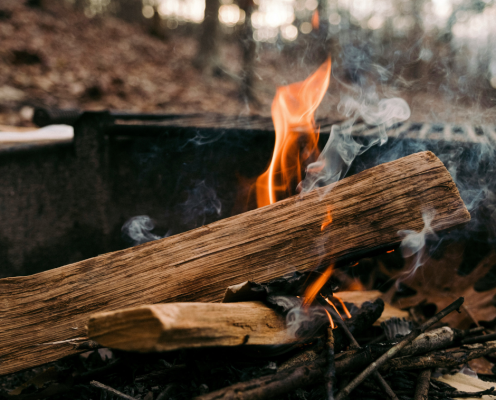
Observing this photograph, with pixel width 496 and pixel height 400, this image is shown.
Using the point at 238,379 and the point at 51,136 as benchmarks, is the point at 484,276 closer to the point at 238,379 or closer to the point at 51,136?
the point at 238,379

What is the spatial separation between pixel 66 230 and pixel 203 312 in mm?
2458

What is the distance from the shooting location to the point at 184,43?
45.4 ft

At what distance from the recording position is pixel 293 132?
264 centimetres

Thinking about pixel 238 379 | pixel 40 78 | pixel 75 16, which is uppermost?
pixel 75 16

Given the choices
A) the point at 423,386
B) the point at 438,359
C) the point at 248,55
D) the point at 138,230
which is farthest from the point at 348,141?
the point at 248,55

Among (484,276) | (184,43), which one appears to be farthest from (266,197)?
(184,43)

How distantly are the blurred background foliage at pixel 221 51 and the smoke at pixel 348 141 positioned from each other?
0.47 metres

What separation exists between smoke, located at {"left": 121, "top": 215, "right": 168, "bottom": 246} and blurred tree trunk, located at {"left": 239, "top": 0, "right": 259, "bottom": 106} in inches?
285

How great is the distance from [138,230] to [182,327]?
90.7 inches

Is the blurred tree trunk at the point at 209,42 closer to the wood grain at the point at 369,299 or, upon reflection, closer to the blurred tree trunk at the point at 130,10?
the blurred tree trunk at the point at 130,10

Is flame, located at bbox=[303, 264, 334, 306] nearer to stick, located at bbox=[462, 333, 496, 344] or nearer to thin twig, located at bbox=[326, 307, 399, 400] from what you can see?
thin twig, located at bbox=[326, 307, 399, 400]

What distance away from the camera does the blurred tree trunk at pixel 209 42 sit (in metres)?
9.30

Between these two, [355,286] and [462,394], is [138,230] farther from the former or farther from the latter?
[462,394]

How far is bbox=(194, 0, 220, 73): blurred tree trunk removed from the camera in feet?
30.5
